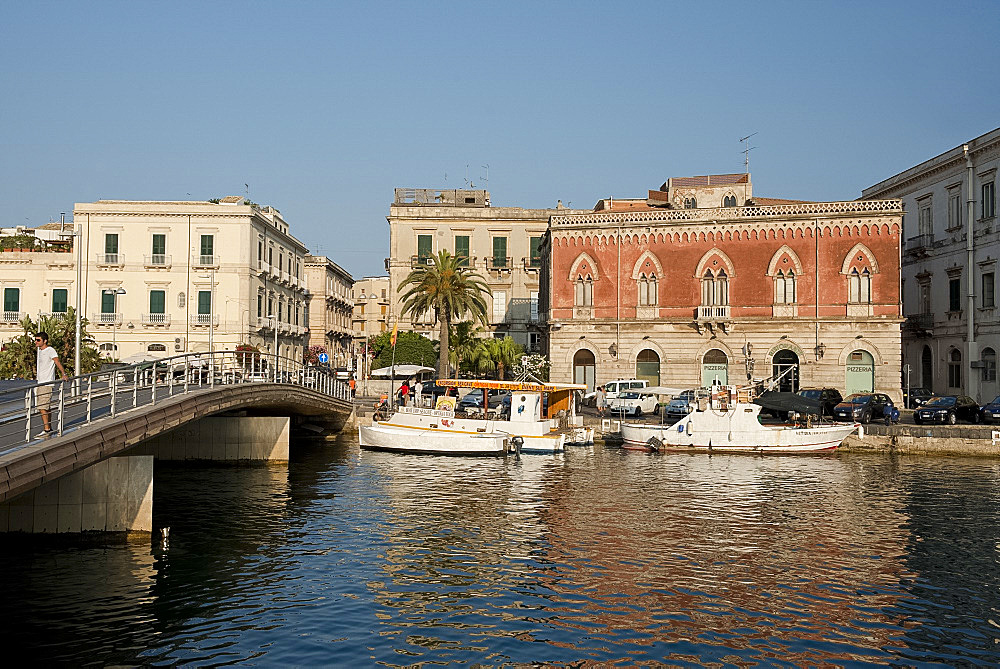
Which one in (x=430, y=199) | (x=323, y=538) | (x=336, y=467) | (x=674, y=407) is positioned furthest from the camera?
(x=430, y=199)

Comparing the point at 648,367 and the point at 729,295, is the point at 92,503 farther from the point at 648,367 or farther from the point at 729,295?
the point at 729,295

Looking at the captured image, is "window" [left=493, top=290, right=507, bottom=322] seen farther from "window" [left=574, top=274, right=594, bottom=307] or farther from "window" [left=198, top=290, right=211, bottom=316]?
"window" [left=198, top=290, right=211, bottom=316]

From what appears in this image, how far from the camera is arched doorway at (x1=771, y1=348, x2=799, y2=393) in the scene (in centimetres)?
5884

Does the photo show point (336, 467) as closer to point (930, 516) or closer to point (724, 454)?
point (724, 454)

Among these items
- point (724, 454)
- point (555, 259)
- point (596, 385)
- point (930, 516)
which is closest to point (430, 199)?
point (555, 259)

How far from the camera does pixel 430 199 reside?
84438 millimetres

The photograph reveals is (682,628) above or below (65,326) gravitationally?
below

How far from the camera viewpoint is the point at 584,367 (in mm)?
62438

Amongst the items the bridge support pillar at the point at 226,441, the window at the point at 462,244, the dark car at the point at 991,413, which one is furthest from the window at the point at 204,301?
the dark car at the point at 991,413

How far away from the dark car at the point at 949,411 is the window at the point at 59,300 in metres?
61.2

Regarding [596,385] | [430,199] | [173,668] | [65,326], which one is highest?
[430,199]

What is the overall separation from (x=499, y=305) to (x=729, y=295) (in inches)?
1022

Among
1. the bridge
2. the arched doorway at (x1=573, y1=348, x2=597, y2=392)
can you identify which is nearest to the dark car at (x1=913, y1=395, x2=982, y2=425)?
the arched doorway at (x1=573, y1=348, x2=597, y2=392)

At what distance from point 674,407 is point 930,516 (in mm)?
23896
